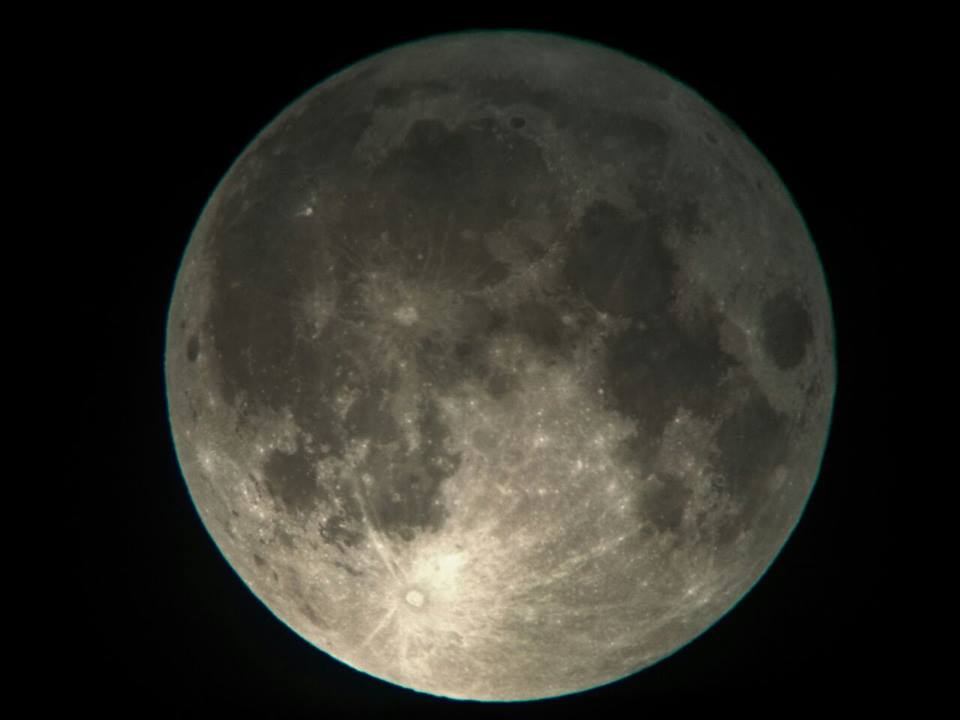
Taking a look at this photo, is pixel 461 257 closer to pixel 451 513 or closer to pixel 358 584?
pixel 451 513

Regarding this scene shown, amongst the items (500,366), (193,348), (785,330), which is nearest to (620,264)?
(500,366)

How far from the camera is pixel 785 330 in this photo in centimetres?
552

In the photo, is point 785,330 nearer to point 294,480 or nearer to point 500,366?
point 500,366

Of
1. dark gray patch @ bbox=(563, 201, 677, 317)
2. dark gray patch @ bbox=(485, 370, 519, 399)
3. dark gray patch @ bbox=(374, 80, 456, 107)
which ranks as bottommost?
dark gray patch @ bbox=(485, 370, 519, 399)

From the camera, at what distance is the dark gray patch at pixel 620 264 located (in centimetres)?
497

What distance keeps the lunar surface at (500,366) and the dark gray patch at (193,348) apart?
34mm

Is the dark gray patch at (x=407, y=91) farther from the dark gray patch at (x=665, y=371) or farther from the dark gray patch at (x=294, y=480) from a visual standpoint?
the dark gray patch at (x=294, y=480)

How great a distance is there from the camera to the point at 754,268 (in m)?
5.42

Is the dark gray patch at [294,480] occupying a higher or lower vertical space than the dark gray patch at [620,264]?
lower

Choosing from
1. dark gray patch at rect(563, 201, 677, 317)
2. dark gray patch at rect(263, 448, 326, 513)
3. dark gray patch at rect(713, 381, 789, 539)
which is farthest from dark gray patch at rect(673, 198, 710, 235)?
dark gray patch at rect(263, 448, 326, 513)

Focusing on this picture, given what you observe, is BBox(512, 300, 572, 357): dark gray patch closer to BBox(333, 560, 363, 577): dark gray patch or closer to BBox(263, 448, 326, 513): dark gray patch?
BBox(263, 448, 326, 513): dark gray patch

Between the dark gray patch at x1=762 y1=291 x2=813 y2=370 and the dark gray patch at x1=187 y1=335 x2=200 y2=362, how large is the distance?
124 inches

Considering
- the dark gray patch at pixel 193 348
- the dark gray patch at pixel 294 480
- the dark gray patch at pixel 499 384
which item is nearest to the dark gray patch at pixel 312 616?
the dark gray patch at pixel 294 480

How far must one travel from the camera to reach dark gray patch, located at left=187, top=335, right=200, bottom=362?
572 centimetres
